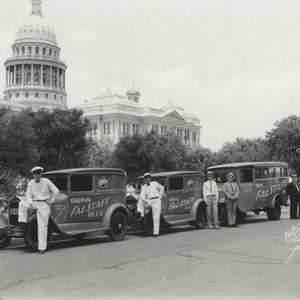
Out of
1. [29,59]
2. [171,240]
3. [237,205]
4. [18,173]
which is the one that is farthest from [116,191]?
[29,59]

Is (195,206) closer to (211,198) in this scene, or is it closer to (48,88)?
(211,198)

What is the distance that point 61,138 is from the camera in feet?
146

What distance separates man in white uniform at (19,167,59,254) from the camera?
11.5 m

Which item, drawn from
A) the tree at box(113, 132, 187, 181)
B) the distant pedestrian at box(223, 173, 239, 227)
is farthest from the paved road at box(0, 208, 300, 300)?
the tree at box(113, 132, 187, 181)

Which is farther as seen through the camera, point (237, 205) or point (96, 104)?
point (96, 104)

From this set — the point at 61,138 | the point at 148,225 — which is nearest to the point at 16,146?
the point at 61,138

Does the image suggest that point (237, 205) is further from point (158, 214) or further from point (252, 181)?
point (158, 214)

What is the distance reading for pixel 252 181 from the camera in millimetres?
18922

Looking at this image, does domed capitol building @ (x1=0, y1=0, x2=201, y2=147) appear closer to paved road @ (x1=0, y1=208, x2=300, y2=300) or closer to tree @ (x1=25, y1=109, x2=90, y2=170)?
tree @ (x1=25, y1=109, x2=90, y2=170)

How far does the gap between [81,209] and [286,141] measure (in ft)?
116

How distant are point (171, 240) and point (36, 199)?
380cm

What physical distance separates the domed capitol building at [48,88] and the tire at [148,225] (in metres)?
103

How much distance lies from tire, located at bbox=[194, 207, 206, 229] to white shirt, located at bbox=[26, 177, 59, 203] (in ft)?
20.4

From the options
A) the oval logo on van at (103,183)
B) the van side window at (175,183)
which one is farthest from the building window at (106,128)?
the oval logo on van at (103,183)
